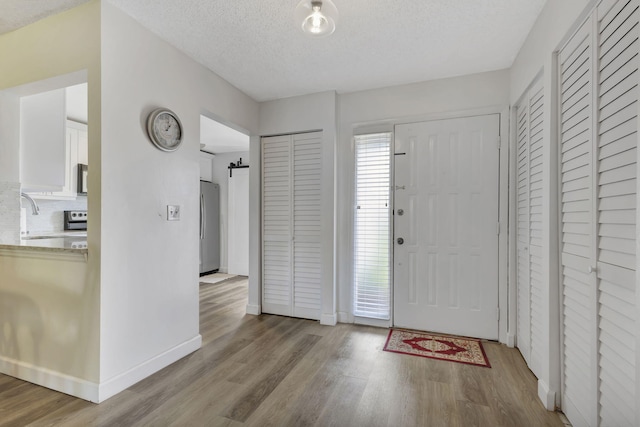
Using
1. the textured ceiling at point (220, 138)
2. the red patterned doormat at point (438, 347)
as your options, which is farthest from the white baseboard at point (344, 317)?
the textured ceiling at point (220, 138)

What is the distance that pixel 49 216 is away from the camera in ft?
13.5

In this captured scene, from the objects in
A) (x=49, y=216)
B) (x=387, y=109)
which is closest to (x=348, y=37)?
A: (x=387, y=109)

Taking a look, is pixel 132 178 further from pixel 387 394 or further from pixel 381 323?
pixel 381 323

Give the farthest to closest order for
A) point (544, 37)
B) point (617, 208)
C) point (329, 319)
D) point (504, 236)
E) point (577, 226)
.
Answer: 1. point (329, 319)
2. point (504, 236)
3. point (544, 37)
4. point (577, 226)
5. point (617, 208)

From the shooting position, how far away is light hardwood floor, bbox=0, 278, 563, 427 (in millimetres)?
1671

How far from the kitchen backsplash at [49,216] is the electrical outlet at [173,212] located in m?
2.99

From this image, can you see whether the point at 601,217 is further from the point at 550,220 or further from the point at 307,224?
the point at 307,224

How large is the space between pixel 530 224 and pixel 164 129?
9.06 ft

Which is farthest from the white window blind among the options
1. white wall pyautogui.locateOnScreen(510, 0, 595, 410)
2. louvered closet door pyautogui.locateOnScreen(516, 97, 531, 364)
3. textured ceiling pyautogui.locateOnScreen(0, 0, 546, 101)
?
white wall pyautogui.locateOnScreen(510, 0, 595, 410)

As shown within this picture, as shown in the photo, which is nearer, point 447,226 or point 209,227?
point 447,226

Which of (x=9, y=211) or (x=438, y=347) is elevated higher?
(x=9, y=211)

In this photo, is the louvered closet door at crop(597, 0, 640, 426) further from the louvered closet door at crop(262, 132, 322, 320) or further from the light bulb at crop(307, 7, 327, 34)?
the louvered closet door at crop(262, 132, 322, 320)

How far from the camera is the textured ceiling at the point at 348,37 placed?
6.18 ft

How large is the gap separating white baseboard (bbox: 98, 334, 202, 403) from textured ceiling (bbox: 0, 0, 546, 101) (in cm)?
235
